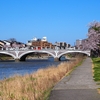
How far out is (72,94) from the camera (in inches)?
448

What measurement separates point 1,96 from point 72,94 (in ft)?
8.87

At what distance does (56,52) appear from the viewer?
10250 cm

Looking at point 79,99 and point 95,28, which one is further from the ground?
point 95,28

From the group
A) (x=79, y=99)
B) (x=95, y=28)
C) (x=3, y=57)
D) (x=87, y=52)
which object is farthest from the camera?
(x=3, y=57)

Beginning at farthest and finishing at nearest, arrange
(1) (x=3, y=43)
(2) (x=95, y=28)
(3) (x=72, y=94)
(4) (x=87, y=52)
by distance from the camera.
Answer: (1) (x=3, y=43)
(4) (x=87, y=52)
(2) (x=95, y=28)
(3) (x=72, y=94)

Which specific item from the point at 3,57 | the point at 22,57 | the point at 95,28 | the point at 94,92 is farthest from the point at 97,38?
the point at 3,57

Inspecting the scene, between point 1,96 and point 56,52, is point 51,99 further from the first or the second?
point 56,52

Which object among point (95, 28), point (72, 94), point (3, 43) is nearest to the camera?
point (72, 94)

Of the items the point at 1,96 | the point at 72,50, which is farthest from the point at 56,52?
the point at 1,96

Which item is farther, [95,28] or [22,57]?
[22,57]

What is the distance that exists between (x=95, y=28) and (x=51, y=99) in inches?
1373

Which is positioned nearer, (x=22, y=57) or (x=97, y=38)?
(x=97, y=38)

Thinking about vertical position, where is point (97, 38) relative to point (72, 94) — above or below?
above

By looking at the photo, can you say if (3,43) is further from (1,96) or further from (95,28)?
(1,96)
